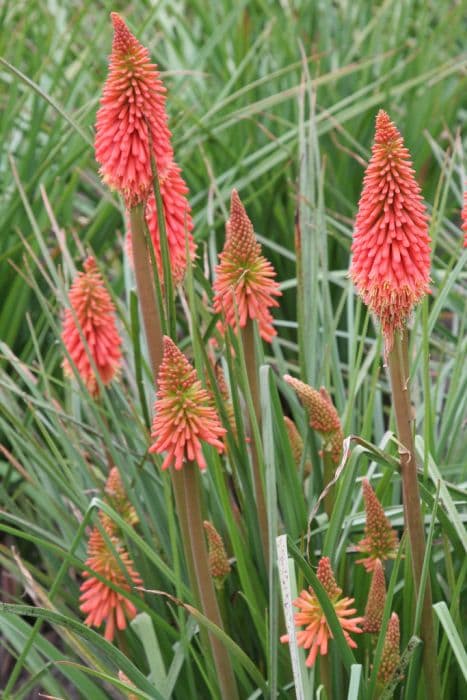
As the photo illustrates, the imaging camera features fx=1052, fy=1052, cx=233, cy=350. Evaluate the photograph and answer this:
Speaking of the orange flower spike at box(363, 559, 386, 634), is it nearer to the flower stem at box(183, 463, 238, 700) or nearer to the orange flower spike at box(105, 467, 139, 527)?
the flower stem at box(183, 463, 238, 700)

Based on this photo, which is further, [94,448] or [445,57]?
[445,57]

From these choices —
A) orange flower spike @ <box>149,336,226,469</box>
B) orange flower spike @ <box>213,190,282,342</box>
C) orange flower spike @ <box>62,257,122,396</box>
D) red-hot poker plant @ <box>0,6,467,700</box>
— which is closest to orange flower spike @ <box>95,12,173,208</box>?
red-hot poker plant @ <box>0,6,467,700</box>

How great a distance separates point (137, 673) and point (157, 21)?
4.48 metres

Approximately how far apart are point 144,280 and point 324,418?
2.04 feet

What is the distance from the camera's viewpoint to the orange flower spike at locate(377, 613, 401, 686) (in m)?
2.30

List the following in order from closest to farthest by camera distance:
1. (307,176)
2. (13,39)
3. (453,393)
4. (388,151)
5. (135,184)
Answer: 1. (388,151)
2. (135,184)
3. (453,393)
4. (307,176)
5. (13,39)

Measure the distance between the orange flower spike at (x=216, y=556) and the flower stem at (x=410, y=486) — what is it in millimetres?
525

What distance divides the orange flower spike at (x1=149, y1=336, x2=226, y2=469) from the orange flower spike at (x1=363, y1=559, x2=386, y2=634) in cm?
49

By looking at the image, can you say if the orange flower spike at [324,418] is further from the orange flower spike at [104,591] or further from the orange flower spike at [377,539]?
the orange flower spike at [104,591]

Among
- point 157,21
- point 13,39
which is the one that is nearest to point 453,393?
point 13,39

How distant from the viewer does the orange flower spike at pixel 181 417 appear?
213cm

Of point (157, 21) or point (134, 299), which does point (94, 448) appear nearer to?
point (134, 299)

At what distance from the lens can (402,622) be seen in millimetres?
2721

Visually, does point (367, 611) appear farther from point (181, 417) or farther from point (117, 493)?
point (117, 493)
